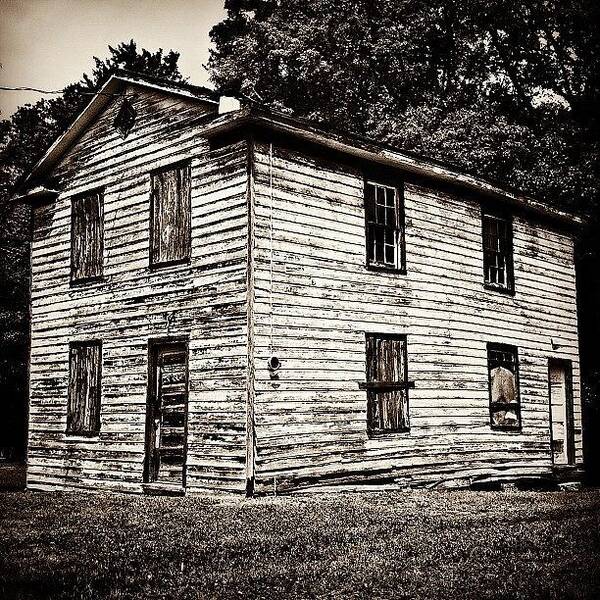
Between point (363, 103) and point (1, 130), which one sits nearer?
point (1, 130)

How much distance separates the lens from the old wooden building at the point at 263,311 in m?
14.2

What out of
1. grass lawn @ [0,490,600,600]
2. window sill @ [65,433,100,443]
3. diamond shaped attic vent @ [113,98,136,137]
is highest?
diamond shaped attic vent @ [113,98,136,137]

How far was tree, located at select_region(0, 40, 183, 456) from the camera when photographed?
27422 millimetres

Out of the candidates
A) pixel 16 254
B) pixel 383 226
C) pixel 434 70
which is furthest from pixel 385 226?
pixel 434 70

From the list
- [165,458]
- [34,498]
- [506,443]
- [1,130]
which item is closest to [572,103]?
[506,443]

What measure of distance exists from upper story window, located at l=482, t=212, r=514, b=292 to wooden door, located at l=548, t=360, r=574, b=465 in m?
2.68

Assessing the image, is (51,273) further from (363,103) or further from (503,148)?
(363,103)

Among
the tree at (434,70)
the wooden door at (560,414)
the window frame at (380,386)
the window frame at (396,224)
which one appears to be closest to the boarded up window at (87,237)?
the window frame at (396,224)

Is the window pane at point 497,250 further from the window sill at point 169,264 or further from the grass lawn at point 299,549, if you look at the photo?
the window sill at point 169,264

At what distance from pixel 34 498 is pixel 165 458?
2.30m

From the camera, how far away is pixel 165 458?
15273 millimetres

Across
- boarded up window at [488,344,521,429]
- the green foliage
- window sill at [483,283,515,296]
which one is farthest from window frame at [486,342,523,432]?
the green foliage

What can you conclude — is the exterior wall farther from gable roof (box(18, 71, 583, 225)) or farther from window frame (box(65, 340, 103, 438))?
gable roof (box(18, 71, 583, 225))

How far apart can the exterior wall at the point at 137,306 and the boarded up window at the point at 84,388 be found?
22 centimetres
